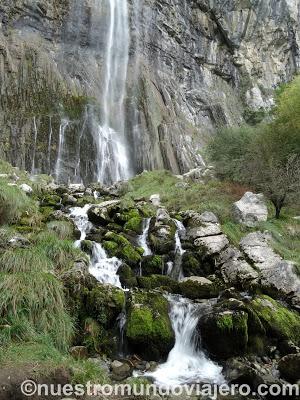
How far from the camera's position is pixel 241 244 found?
13070 millimetres

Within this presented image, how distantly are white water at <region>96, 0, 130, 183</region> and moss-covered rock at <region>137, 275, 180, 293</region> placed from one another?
678 inches

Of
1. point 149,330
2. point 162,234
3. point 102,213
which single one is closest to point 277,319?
point 149,330

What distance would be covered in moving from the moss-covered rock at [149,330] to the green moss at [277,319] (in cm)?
Answer: 225

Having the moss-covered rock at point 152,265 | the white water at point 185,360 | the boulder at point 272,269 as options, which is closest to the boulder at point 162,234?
the moss-covered rock at point 152,265

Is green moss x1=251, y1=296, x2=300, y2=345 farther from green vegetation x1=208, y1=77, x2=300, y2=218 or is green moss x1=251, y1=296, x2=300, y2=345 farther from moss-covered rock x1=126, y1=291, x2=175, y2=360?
green vegetation x1=208, y1=77, x2=300, y2=218

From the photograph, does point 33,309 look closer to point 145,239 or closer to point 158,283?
point 158,283

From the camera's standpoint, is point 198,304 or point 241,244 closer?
point 198,304

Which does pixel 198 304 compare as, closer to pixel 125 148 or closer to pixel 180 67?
pixel 125 148

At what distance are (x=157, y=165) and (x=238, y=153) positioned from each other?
11239 mm

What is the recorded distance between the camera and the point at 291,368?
7434mm

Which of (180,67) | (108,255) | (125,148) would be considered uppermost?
(180,67)

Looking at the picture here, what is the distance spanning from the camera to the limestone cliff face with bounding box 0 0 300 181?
28547 mm

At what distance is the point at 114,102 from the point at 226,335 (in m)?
27.3

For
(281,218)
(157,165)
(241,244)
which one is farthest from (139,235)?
(157,165)
